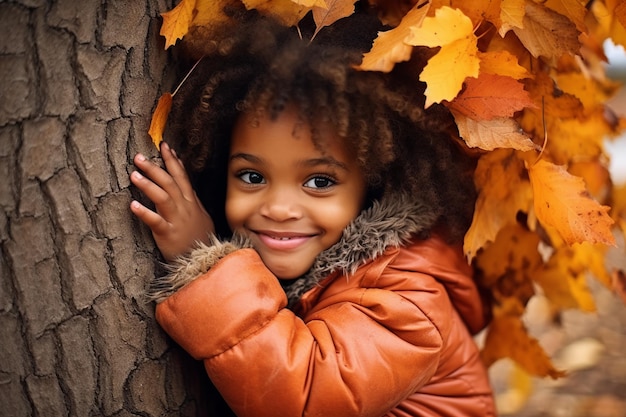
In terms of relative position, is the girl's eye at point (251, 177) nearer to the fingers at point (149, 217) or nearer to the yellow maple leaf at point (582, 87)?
the fingers at point (149, 217)

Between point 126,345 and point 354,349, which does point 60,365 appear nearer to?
point 126,345

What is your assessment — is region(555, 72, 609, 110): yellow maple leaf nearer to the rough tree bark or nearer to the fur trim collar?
the fur trim collar

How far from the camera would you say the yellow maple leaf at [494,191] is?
6.29 ft

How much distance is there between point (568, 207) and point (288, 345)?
0.78m

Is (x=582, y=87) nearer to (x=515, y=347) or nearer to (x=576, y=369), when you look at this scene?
(x=515, y=347)

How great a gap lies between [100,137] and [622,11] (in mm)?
1389

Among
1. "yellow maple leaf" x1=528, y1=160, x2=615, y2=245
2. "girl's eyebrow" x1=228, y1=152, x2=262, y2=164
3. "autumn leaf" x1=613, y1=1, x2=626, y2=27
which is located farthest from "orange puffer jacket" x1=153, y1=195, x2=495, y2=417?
"autumn leaf" x1=613, y1=1, x2=626, y2=27

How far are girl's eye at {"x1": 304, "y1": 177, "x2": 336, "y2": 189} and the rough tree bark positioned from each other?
44 cm

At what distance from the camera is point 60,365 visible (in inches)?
61.3

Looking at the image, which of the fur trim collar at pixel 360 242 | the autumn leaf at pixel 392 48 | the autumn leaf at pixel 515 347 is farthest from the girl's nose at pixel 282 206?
the autumn leaf at pixel 515 347

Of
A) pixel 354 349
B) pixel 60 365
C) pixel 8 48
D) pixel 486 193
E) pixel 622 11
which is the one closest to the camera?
pixel 8 48

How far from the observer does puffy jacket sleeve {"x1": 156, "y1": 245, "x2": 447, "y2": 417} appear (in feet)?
5.31

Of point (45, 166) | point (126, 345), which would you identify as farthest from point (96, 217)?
point (126, 345)

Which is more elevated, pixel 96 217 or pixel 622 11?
pixel 622 11
